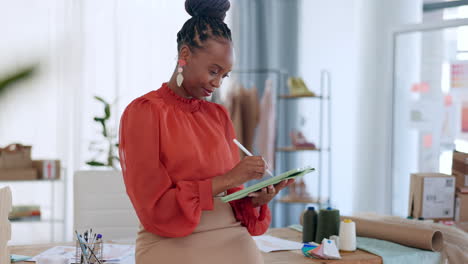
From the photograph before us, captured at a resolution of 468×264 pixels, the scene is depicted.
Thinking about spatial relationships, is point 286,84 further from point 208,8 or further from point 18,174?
point 208,8

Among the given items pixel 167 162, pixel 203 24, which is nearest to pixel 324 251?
pixel 167 162

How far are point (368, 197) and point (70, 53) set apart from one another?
2.70m

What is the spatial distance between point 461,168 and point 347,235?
110 centimetres

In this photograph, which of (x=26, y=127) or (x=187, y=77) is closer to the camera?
(x=187, y=77)

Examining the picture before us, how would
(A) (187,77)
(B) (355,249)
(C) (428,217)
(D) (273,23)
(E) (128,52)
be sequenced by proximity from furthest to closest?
(D) (273,23)
(E) (128,52)
(C) (428,217)
(B) (355,249)
(A) (187,77)

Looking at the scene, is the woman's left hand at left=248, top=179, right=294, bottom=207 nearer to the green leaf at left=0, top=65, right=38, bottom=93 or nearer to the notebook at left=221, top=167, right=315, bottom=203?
the notebook at left=221, top=167, right=315, bottom=203

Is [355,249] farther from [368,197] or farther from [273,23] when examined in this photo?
[273,23]

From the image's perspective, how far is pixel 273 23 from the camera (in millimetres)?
5121

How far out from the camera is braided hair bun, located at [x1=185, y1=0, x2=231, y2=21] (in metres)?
1.42

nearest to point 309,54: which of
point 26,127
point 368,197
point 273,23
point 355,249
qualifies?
point 273,23

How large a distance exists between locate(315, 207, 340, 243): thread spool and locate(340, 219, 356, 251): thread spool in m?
0.10

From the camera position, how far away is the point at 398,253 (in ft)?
6.66

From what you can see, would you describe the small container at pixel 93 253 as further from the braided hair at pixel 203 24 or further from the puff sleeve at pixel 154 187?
the braided hair at pixel 203 24

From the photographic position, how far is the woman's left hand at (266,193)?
1.45 metres
